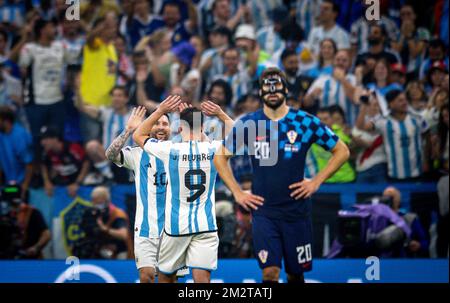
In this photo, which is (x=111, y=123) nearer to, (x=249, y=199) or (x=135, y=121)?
(x=135, y=121)

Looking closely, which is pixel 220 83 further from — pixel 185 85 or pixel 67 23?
pixel 67 23

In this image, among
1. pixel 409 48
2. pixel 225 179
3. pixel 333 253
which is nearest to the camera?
pixel 225 179

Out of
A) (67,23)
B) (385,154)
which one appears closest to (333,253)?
(385,154)

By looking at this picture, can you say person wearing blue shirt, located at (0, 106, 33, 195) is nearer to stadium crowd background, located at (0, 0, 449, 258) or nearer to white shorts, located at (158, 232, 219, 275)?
stadium crowd background, located at (0, 0, 449, 258)

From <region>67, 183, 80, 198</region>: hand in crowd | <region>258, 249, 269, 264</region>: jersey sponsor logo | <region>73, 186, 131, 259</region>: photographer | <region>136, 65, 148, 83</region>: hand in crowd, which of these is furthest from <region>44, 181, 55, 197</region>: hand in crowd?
<region>258, 249, 269, 264</region>: jersey sponsor logo

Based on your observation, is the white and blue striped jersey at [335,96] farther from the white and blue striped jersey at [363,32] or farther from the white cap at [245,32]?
the white cap at [245,32]

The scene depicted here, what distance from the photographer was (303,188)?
9.58 m

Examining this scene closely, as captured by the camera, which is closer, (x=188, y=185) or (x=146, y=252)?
(x=188, y=185)

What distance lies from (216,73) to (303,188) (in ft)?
18.2

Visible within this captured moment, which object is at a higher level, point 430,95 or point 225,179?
point 430,95

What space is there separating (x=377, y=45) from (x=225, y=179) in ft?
19.8

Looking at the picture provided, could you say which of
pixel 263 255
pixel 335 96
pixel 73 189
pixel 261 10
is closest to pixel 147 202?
pixel 263 255

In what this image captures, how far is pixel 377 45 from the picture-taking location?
48.5 feet

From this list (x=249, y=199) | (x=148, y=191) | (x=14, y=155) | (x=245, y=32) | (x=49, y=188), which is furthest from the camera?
(x=245, y=32)
